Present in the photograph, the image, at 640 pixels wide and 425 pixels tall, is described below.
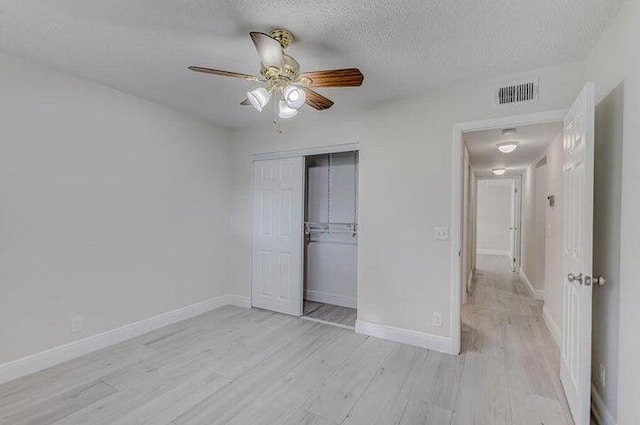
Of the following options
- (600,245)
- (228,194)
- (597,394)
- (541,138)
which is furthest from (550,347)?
(228,194)

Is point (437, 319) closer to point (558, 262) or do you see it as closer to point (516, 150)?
point (558, 262)

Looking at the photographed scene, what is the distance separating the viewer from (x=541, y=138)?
3758 millimetres

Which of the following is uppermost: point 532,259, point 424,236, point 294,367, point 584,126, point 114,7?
point 114,7

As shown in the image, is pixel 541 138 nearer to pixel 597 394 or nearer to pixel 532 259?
pixel 532 259

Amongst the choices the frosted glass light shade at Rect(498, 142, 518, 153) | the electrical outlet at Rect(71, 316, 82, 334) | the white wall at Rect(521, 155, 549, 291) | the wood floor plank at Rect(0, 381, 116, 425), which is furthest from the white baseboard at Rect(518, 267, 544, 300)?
the electrical outlet at Rect(71, 316, 82, 334)

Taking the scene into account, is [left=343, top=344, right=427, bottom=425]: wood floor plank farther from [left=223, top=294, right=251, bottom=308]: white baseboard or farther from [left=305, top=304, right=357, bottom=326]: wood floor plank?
[left=223, top=294, right=251, bottom=308]: white baseboard

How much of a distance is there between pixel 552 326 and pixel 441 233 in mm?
1767

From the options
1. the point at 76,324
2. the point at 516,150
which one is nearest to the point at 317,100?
the point at 76,324

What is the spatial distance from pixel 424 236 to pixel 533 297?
2.98 meters

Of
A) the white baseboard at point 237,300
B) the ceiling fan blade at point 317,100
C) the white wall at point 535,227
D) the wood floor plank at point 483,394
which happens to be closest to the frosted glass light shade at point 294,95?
the ceiling fan blade at point 317,100

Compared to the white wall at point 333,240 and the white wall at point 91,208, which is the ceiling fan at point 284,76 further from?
the white wall at point 333,240

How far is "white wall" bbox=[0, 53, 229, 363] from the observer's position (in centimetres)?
235

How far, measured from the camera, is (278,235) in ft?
13.0

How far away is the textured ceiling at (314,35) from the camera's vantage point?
1744mm
